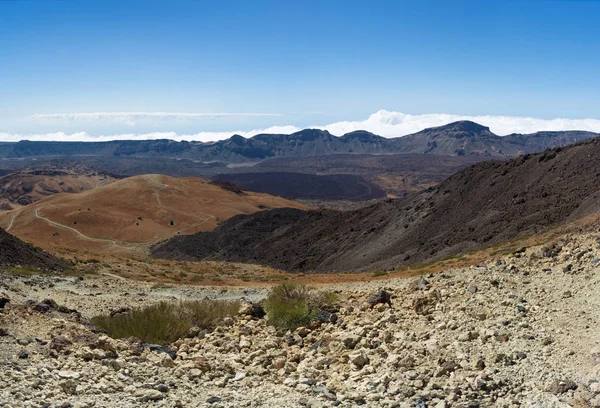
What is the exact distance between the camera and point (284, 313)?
37.9 feet

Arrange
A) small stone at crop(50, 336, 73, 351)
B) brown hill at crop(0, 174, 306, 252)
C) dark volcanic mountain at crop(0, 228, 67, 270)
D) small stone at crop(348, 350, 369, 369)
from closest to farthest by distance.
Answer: small stone at crop(348, 350, 369, 369), small stone at crop(50, 336, 73, 351), dark volcanic mountain at crop(0, 228, 67, 270), brown hill at crop(0, 174, 306, 252)

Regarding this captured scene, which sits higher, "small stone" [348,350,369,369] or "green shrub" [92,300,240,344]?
"small stone" [348,350,369,369]

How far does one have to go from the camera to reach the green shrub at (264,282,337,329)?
11312 mm

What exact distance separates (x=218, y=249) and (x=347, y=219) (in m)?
20.0

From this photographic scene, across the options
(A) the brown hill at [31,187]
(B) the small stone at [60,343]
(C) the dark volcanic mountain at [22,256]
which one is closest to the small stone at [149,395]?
(B) the small stone at [60,343]

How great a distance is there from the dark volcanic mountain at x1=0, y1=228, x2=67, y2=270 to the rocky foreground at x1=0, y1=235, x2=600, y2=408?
12955mm

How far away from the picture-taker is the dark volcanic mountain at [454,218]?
2803cm

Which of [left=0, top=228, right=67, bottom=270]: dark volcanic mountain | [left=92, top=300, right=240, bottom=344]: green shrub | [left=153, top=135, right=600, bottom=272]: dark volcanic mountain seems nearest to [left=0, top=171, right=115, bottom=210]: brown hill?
[left=153, top=135, right=600, bottom=272]: dark volcanic mountain

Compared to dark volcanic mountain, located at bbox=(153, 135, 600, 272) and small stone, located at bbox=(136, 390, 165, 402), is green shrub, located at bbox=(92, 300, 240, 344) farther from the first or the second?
dark volcanic mountain, located at bbox=(153, 135, 600, 272)

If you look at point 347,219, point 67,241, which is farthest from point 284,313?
point 67,241

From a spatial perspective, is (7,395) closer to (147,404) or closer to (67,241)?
(147,404)

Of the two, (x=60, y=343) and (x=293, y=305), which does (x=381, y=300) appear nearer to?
(x=293, y=305)

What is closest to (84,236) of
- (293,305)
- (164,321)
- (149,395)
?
(164,321)

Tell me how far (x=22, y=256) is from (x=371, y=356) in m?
21.0
